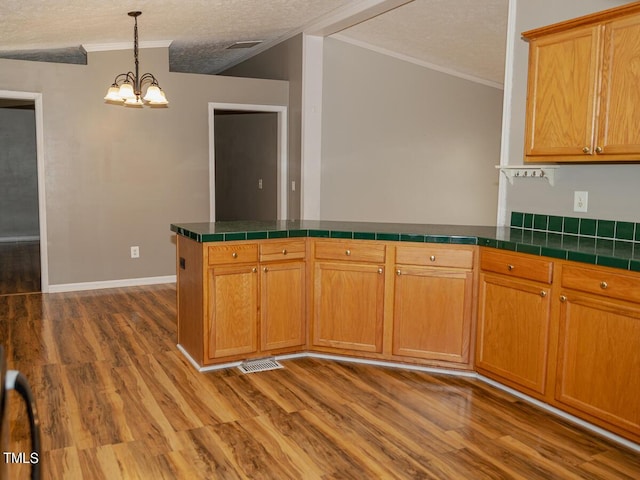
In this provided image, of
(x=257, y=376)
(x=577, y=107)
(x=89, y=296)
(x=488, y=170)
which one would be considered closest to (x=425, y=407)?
(x=257, y=376)

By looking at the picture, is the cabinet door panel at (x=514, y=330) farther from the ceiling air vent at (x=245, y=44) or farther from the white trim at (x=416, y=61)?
the ceiling air vent at (x=245, y=44)

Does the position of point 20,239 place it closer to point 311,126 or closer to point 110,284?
point 110,284

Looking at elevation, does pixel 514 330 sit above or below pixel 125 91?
below

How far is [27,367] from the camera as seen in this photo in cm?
346


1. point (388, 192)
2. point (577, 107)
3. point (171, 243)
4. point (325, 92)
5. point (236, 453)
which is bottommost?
point (236, 453)

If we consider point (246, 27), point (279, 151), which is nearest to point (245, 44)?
point (246, 27)

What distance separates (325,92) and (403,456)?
14.2 feet

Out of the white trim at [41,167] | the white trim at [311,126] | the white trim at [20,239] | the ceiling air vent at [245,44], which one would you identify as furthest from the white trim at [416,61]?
the white trim at [20,239]

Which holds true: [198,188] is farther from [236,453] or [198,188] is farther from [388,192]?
[236,453]

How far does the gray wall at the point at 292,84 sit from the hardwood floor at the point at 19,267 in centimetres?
Result: 286

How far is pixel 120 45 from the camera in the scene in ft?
18.1

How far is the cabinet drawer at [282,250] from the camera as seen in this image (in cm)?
344

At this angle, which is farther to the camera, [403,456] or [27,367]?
[27,367]

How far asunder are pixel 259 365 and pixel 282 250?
0.74m
